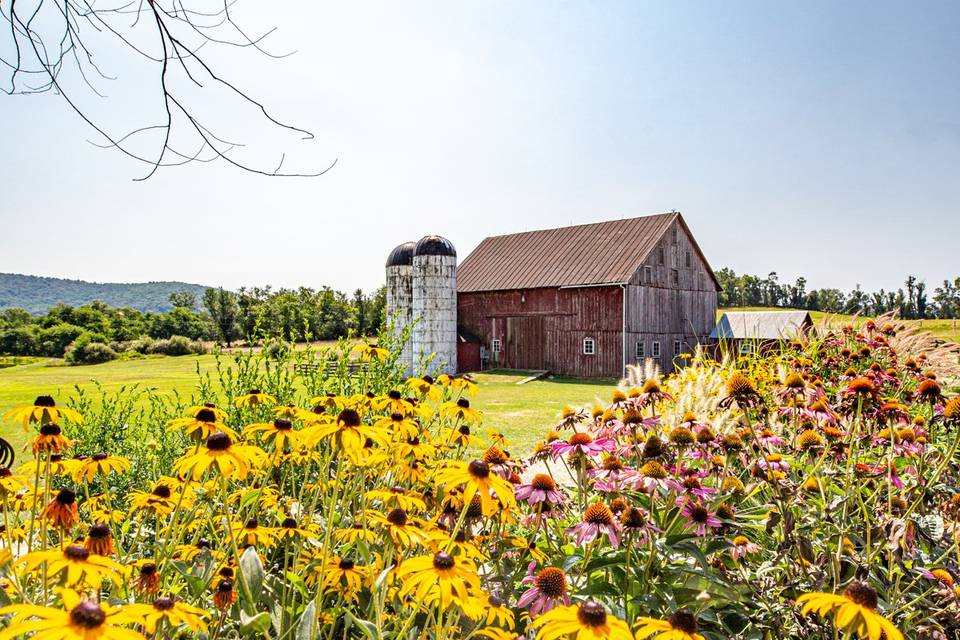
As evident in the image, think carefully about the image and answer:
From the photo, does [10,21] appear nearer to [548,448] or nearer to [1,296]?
[548,448]

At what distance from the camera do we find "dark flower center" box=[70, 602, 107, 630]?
95cm

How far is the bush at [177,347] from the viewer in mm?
44281

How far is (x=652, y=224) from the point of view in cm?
2583

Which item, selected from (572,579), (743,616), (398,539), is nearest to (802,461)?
(743,616)

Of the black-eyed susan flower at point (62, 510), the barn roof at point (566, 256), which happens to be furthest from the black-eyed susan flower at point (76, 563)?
the barn roof at point (566, 256)

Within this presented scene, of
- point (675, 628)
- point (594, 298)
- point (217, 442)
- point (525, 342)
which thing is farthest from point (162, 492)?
point (525, 342)

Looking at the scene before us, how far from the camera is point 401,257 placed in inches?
960

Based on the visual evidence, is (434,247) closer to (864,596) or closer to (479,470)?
(479,470)

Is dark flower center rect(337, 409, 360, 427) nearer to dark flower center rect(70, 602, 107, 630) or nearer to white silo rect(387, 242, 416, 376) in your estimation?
dark flower center rect(70, 602, 107, 630)

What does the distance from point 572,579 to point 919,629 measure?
1.17 metres

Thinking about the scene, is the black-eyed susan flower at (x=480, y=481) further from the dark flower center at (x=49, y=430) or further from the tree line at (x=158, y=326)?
the tree line at (x=158, y=326)

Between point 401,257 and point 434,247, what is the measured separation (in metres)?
1.87

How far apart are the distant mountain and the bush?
97612mm

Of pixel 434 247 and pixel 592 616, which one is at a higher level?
pixel 434 247
